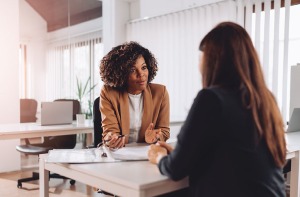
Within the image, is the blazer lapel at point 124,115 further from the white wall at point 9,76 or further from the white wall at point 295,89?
the white wall at point 9,76

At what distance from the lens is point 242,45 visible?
1070 mm

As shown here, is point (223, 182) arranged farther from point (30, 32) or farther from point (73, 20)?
point (73, 20)

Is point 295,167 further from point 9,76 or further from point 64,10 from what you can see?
point 64,10

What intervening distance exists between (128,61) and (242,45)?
1093mm

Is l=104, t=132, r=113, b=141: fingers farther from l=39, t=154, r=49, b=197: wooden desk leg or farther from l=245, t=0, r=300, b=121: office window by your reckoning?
l=245, t=0, r=300, b=121: office window

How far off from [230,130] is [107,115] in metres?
1.06

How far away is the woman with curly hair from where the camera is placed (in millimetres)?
1973

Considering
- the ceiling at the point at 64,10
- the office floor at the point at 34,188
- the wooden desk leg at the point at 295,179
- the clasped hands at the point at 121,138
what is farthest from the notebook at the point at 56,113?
the wooden desk leg at the point at 295,179

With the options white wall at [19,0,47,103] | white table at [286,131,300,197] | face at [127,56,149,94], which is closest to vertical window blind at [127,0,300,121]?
white table at [286,131,300,197]

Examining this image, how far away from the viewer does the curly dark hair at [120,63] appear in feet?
6.71

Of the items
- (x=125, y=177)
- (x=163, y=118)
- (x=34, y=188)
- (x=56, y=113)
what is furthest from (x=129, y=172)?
(x=34, y=188)

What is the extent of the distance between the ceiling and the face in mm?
3019

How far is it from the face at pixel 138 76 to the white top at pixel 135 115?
0.06 metres

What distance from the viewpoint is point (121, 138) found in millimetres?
1731
